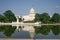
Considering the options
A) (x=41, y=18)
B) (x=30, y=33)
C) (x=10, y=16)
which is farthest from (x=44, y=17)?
(x=30, y=33)

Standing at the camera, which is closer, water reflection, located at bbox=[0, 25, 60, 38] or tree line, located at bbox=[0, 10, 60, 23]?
water reflection, located at bbox=[0, 25, 60, 38]

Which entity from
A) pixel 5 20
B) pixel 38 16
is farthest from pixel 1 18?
pixel 38 16

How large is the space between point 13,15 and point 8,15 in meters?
1.20

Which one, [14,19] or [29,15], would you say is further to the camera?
[29,15]

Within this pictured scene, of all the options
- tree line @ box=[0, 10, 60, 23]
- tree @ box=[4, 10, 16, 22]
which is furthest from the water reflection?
tree @ box=[4, 10, 16, 22]

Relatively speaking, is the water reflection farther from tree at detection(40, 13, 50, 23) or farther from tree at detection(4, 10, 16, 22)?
tree at detection(4, 10, 16, 22)

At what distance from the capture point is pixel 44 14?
39.2m

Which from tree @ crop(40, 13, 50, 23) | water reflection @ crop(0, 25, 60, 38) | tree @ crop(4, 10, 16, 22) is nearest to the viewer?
water reflection @ crop(0, 25, 60, 38)

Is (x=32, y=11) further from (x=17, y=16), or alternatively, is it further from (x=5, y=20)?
(x=5, y=20)

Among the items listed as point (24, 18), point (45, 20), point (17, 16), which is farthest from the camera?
point (24, 18)

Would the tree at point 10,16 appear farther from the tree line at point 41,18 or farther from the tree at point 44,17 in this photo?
the tree at point 44,17

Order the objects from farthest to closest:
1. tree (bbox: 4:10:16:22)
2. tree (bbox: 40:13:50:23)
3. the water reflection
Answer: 1. tree (bbox: 4:10:16:22)
2. tree (bbox: 40:13:50:23)
3. the water reflection

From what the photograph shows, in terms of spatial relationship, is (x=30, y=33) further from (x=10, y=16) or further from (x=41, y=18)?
(x=10, y=16)

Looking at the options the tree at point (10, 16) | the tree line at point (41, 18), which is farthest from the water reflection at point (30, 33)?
the tree at point (10, 16)
